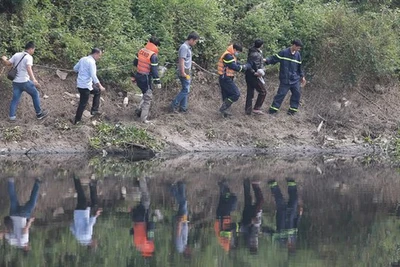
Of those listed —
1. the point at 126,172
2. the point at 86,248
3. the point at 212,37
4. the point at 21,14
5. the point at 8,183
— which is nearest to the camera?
the point at 86,248

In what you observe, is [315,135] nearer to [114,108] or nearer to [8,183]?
[114,108]

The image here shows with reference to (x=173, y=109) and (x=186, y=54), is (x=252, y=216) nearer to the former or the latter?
(x=186, y=54)

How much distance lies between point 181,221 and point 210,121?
9252mm

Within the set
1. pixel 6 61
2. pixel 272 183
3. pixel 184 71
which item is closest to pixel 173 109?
pixel 184 71

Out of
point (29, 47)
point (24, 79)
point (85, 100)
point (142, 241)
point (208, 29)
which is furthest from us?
point (208, 29)

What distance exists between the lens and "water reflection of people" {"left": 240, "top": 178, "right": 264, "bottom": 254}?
43.0ft

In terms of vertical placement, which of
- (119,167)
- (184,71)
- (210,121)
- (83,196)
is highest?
(184,71)

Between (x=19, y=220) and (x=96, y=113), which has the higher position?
(x=96, y=113)

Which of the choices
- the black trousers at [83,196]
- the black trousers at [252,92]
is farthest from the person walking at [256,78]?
the black trousers at [83,196]

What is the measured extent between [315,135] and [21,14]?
7.43 m

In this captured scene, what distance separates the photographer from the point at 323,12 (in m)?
25.8

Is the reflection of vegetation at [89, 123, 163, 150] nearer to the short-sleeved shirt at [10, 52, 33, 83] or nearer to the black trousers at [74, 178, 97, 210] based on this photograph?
the short-sleeved shirt at [10, 52, 33, 83]

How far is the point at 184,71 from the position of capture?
22312 millimetres

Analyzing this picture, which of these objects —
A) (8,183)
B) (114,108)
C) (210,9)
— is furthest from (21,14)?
(8,183)
